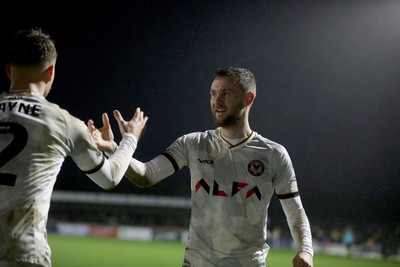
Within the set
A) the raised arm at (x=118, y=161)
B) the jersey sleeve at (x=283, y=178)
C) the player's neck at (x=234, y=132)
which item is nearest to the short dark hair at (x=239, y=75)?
the player's neck at (x=234, y=132)

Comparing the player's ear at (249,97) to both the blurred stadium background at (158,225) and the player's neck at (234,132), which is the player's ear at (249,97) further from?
the blurred stadium background at (158,225)

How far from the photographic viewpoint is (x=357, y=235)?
29.1 meters

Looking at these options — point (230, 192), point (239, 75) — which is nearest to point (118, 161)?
point (230, 192)

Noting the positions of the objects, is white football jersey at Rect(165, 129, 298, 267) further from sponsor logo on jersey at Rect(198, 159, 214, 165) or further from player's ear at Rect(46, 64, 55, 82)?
player's ear at Rect(46, 64, 55, 82)

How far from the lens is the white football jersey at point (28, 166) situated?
2760mm

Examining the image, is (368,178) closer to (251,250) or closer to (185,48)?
(185,48)

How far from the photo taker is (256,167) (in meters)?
4.40

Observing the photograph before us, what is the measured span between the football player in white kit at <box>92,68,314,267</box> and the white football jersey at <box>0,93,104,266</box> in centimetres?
111

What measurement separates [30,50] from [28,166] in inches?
22.1

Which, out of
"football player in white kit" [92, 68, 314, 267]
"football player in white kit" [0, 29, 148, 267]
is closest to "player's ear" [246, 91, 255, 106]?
"football player in white kit" [92, 68, 314, 267]

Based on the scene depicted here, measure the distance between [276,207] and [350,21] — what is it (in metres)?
24.9

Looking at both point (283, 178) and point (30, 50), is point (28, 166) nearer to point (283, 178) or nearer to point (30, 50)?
point (30, 50)

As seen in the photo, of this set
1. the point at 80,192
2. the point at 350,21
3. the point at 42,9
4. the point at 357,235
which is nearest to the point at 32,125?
the point at 350,21

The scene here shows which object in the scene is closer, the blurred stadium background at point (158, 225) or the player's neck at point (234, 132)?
the player's neck at point (234, 132)
